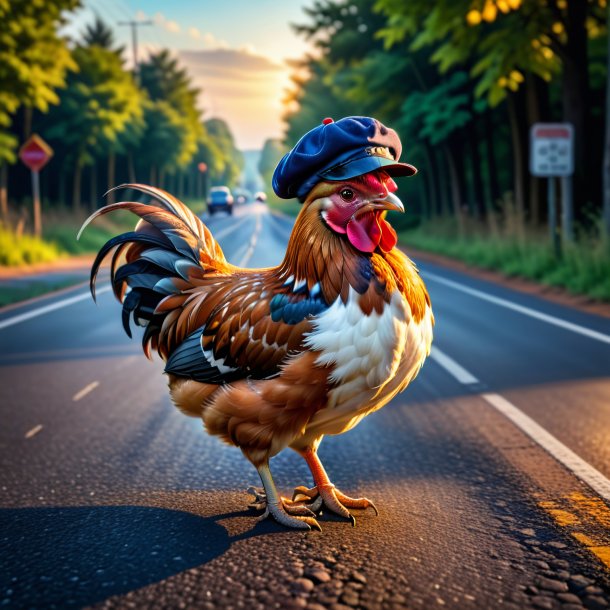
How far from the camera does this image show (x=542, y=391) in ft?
23.6

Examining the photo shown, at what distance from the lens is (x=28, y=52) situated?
2744cm

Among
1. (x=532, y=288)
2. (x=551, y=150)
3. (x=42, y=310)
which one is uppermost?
(x=551, y=150)

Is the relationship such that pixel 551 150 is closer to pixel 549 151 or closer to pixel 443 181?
pixel 549 151

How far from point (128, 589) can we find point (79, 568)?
36 cm

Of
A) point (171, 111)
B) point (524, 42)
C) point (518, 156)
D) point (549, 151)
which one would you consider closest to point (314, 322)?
point (549, 151)

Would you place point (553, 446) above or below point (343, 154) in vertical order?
below

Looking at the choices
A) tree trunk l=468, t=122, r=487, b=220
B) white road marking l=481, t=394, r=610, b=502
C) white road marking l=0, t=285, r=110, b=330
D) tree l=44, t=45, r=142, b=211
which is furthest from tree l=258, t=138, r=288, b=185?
tree l=44, t=45, r=142, b=211

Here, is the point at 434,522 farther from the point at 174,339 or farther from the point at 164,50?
the point at 164,50

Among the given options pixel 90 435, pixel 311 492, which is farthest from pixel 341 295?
pixel 90 435

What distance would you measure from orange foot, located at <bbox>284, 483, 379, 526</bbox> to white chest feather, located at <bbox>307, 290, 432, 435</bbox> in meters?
0.74

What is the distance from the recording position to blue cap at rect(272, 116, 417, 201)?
8.89ft

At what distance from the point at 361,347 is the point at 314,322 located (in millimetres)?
204

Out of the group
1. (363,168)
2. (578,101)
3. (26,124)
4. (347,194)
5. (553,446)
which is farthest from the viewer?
(26,124)

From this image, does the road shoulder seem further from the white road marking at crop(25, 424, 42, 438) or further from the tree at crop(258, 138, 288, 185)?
the white road marking at crop(25, 424, 42, 438)
